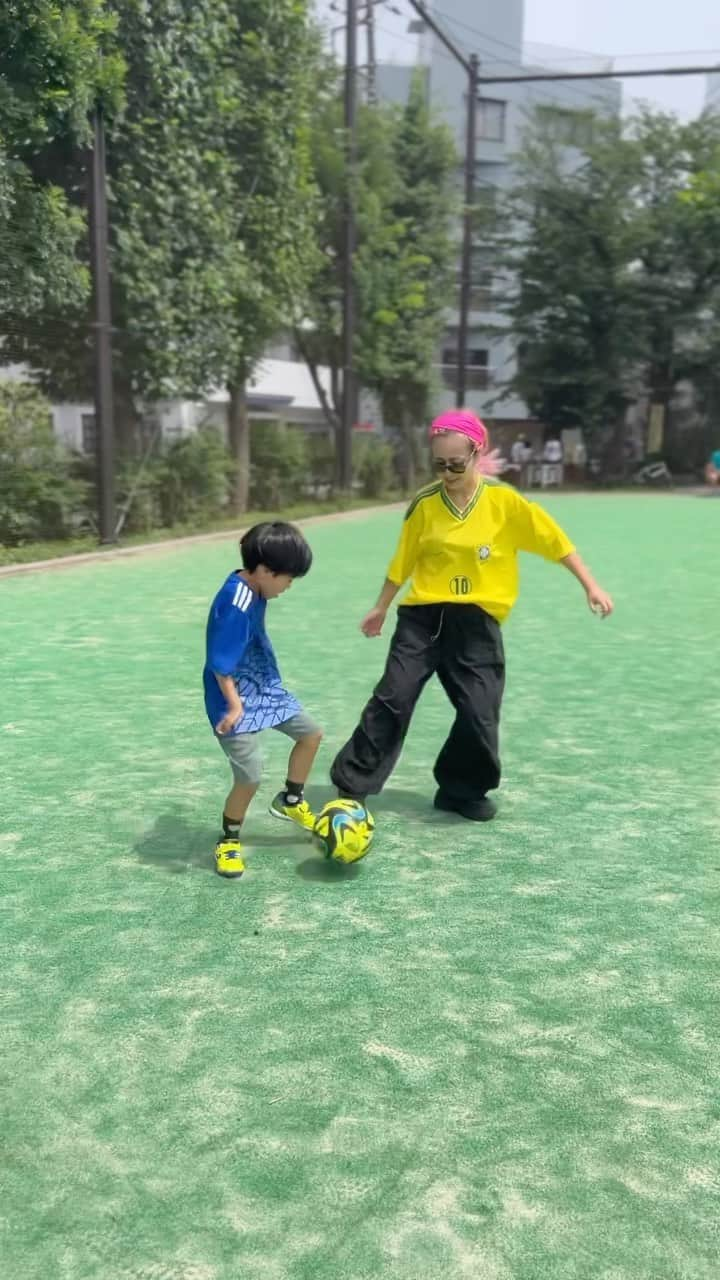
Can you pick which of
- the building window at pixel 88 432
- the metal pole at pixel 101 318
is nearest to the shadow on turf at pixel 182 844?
the metal pole at pixel 101 318

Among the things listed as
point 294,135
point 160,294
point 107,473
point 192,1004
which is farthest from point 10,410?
point 192,1004

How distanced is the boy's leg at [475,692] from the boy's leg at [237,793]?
40.2 inches

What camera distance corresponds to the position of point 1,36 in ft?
40.8

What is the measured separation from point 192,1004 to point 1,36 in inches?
487

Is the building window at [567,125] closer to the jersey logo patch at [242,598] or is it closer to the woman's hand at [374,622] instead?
the woman's hand at [374,622]

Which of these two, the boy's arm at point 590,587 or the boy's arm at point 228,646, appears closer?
the boy's arm at point 228,646

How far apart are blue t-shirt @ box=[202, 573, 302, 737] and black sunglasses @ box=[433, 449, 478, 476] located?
0.98m

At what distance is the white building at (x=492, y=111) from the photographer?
37.7m

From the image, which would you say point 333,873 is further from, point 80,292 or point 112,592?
point 80,292

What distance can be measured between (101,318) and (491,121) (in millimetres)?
51868

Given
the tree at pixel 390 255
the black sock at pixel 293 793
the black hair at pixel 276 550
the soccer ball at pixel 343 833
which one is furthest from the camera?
the tree at pixel 390 255

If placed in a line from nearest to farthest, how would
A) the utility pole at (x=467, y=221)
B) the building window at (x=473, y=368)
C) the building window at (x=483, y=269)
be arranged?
the utility pole at (x=467, y=221) < the building window at (x=483, y=269) < the building window at (x=473, y=368)

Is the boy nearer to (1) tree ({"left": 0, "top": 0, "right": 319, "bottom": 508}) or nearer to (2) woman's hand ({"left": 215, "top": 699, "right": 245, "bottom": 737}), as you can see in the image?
(2) woman's hand ({"left": 215, "top": 699, "right": 245, "bottom": 737})

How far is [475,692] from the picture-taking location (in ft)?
15.7
